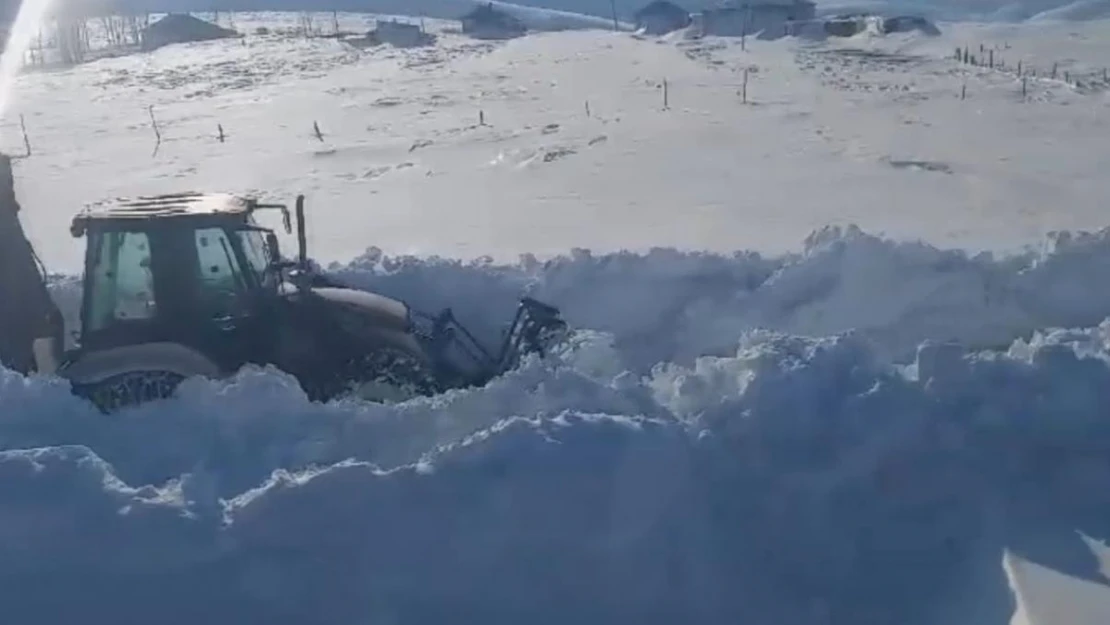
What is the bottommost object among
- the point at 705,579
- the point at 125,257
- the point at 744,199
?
the point at 744,199

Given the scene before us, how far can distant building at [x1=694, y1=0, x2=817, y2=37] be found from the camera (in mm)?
52938

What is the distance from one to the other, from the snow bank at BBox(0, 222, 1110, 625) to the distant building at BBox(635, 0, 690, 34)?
5380 cm

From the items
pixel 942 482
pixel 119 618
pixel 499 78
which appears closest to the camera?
pixel 119 618

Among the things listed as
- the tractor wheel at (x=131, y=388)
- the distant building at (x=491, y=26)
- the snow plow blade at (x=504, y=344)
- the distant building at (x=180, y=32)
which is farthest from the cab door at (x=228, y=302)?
the distant building at (x=180, y=32)

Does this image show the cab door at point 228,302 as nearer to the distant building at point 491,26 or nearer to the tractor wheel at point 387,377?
the tractor wheel at point 387,377

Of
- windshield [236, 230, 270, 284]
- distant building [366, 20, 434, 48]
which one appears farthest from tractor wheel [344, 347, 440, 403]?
distant building [366, 20, 434, 48]

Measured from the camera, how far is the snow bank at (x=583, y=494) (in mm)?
3811

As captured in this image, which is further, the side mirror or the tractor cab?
the side mirror

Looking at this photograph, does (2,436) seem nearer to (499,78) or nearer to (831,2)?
(499,78)

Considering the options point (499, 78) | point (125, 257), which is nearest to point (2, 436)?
point (125, 257)

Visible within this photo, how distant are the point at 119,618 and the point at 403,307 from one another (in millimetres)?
3213

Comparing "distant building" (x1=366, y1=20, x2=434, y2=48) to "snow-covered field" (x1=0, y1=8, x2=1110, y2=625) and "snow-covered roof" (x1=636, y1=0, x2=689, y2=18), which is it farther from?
"snow-covered field" (x1=0, y1=8, x2=1110, y2=625)

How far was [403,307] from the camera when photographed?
6.73m

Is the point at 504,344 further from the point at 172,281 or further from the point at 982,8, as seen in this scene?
the point at 982,8
